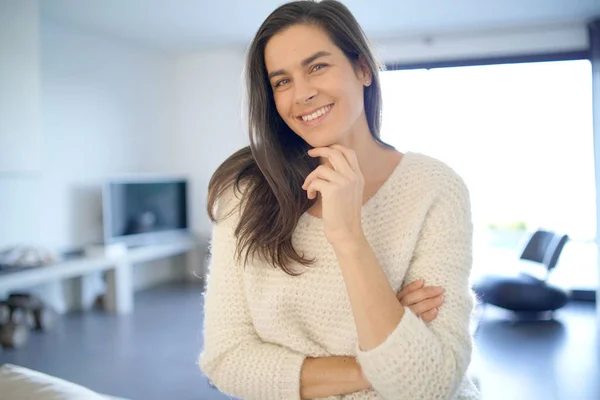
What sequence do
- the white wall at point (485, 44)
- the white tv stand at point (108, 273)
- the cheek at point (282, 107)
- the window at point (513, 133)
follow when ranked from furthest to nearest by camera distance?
the window at point (513, 133) < the white wall at point (485, 44) < the white tv stand at point (108, 273) < the cheek at point (282, 107)

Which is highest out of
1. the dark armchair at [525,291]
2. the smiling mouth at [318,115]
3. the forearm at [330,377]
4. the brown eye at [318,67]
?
the brown eye at [318,67]

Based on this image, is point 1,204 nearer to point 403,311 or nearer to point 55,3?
point 55,3

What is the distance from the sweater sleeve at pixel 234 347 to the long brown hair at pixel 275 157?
0.14 feet

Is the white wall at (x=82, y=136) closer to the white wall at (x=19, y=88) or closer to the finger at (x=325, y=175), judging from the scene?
the white wall at (x=19, y=88)

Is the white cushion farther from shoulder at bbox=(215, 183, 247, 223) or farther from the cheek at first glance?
the cheek

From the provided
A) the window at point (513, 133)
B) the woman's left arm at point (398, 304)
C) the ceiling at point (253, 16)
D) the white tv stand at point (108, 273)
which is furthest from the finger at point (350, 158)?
the window at point (513, 133)

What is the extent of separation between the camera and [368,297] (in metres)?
0.92

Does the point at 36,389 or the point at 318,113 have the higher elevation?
the point at 318,113

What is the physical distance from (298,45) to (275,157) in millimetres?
237

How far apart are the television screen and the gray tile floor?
2.61ft

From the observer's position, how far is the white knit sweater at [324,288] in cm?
103

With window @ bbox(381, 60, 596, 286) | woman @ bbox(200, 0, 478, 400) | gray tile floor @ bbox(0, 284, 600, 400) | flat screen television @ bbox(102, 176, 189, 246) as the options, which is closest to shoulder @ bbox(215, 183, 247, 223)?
woman @ bbox(200, 0, 478, 400)

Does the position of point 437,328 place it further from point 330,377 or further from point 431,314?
point 330,377

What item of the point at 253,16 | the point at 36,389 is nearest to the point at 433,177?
the point at 36,389
